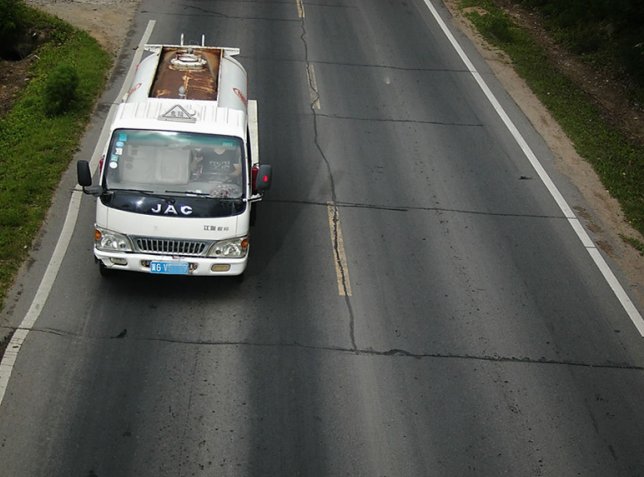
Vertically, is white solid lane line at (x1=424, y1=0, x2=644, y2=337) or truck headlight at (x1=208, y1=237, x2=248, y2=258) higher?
truck headlight at (x1=208, y1=237, x2=248, y2=258)

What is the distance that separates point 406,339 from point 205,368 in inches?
107

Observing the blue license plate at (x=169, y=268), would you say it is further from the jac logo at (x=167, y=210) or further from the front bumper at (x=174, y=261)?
the jac logo at (x=167, y=210)

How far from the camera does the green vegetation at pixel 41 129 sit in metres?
12.4

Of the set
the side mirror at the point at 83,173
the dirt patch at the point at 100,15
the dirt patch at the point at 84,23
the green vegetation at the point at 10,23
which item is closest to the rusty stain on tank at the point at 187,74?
the side mirror at the point at 83,173

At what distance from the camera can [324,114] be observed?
17078mm

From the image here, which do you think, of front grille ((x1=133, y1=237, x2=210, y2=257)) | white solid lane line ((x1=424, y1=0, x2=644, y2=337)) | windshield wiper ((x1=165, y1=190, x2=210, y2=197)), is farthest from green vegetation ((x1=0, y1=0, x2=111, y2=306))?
white solid lane line ((x1=424, y1=0, x2=644, y2=337))

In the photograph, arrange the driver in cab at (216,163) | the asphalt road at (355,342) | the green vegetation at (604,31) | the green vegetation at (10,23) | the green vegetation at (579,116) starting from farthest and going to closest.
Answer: the green vegetation at (604,31) < the green vegetation at (10,23) < the green vegetation at (579,116) < the driver in cab at (216,163) < the asphalt road at (355,342)

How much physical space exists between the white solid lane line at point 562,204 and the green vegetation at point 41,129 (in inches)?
339

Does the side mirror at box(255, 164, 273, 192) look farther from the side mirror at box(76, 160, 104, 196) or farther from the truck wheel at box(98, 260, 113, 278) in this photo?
the truck wheel at box(98, 260, 113, 278)

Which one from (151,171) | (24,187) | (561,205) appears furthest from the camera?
(561,205)

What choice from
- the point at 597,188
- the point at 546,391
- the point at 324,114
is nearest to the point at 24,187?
the point at 324,114

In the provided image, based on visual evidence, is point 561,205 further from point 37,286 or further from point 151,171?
point 37,286

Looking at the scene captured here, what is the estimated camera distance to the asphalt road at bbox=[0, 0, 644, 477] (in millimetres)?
9117

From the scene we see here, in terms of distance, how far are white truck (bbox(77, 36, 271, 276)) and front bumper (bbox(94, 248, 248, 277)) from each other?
0.5 inches
